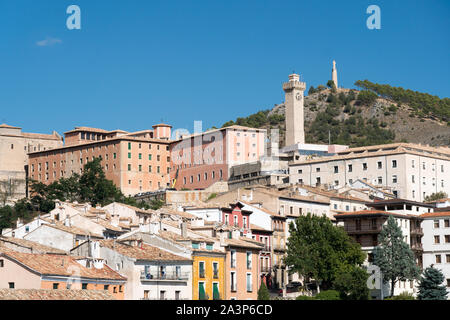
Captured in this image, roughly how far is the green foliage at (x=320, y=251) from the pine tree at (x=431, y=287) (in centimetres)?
493

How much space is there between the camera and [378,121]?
191 m

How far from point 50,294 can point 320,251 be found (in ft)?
102

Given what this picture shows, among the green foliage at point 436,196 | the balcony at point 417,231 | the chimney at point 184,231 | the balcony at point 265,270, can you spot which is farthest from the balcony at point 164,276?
the green foliage at point 436,196

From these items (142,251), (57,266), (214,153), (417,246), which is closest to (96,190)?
(214,153)

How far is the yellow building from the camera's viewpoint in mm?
58688

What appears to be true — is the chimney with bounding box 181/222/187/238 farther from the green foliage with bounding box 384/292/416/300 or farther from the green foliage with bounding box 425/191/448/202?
the green foliage with bounding box 425/191/448/202

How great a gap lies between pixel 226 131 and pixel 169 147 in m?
18.1

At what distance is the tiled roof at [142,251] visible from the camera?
5566cm

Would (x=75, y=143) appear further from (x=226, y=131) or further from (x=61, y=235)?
(x=61, y=235)

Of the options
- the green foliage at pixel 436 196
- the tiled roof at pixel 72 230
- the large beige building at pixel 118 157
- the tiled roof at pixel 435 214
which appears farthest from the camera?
the large beige building at pixel 118 157

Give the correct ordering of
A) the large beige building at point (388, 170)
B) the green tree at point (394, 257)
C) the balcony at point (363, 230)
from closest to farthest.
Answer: the green tree at point (394, 257), the balcony at point (363, 230), the large beige building at point (388, 170)

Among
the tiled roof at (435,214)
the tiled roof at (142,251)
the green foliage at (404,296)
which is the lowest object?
the green foliage at (404,296)

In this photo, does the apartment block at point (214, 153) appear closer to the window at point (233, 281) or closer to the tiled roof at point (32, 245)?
the window at point (233, 281)
